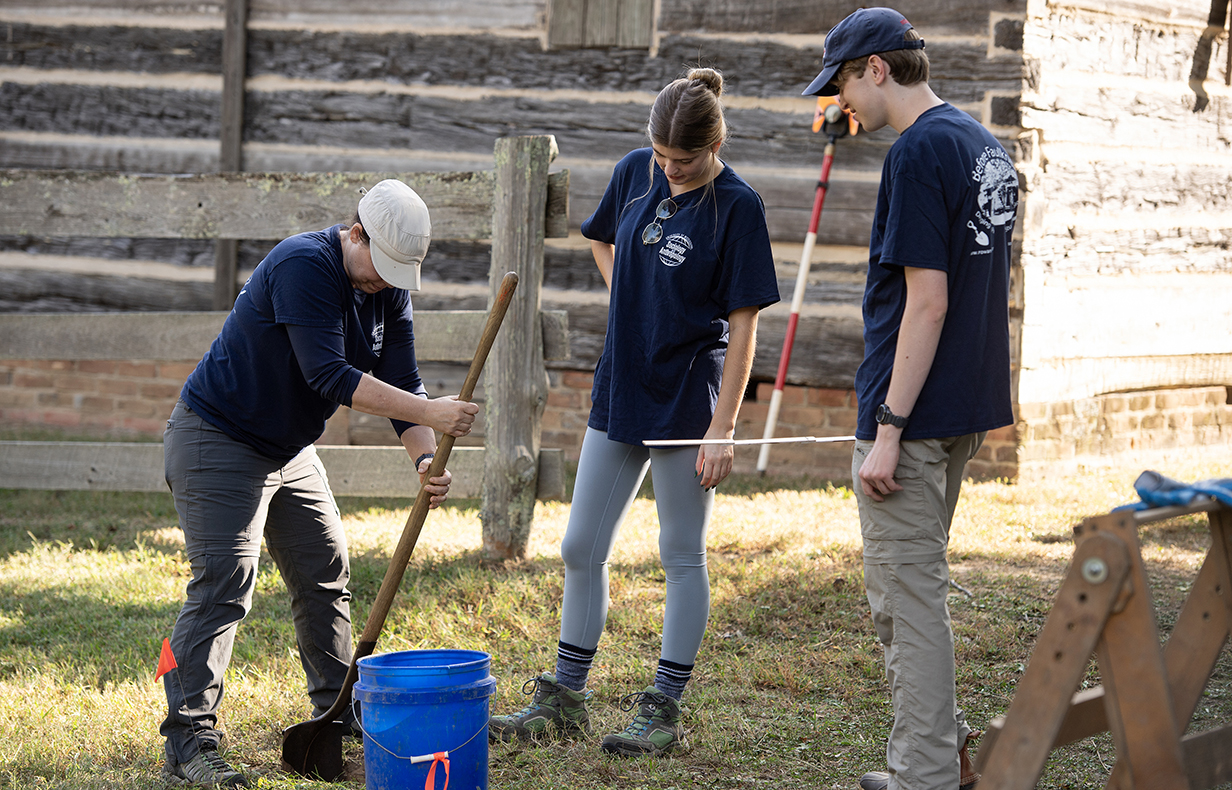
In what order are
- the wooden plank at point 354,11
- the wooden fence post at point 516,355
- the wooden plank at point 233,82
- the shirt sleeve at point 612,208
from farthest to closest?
the wooden plank at point 233,82 → the wooden plank at point 354,11 → the wooden fence post at point 516,355 → the shirt sleeve at point 612,208

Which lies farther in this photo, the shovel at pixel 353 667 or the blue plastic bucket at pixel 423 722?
the shovel at pixel 353 667

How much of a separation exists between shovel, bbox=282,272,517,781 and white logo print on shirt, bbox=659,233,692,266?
44 cm

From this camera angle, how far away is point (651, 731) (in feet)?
10.5

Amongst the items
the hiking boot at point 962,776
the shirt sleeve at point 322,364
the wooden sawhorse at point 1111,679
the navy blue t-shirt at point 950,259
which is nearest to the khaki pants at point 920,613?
the navy blue t-shirt at point 950,259

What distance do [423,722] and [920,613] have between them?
123 cm

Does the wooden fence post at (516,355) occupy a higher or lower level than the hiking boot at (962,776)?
higher

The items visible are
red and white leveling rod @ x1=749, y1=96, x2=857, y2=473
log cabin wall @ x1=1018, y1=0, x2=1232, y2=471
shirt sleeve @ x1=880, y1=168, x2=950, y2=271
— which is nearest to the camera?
shirt sleeve @ x1=880, y1=168, x2=950, y2=271

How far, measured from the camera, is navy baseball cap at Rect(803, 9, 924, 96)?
2.53 m

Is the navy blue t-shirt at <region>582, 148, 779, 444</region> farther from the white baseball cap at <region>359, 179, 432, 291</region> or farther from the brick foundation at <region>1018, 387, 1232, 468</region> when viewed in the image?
the brick foundation at <region>1018, 387, 1232, 468</region>

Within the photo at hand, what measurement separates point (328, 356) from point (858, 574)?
282cm

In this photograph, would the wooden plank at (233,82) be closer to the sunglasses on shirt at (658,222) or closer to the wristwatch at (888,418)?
the sunglasses on shirt at (658,222)

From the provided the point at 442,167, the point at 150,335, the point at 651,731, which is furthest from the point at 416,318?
the point at 442,167

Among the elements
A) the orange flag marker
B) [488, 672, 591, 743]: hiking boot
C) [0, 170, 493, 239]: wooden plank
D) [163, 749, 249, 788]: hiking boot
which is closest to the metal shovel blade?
[163, 749, 249, 788]: hiking boot

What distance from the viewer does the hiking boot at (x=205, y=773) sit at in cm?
294
